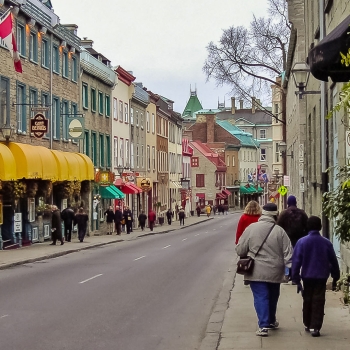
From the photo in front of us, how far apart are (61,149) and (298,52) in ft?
49.5

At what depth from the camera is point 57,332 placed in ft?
38.8

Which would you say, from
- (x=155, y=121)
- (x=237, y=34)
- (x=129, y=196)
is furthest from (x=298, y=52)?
(x=155, y=121)

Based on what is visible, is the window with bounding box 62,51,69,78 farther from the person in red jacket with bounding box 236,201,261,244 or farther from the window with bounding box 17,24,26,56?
the person in red jacket with bounding box 236,201,261,244

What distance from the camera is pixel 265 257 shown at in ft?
34.9

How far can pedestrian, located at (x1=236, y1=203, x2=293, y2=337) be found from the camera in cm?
1061

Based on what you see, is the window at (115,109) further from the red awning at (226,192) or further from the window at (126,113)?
the red awning at (226,192)

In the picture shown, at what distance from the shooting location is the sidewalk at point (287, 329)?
397 inches

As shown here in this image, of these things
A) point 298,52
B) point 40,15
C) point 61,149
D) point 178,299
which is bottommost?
point 178,299

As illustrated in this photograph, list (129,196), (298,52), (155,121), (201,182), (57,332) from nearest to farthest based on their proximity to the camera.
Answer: (57,332) < (298,52) < (129,196) < (155,121) < (201,182)

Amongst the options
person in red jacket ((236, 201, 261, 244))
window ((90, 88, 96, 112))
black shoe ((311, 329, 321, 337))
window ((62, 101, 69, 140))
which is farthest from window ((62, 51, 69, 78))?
black shoe ((311, 329, 321, 337))

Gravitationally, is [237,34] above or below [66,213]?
above

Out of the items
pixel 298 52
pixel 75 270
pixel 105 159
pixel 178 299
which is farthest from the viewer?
pixel 105 159

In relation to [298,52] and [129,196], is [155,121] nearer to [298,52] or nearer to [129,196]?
[129,196]

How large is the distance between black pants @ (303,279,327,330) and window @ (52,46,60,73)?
104 ft
